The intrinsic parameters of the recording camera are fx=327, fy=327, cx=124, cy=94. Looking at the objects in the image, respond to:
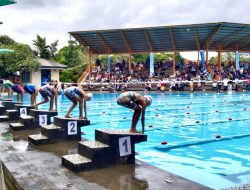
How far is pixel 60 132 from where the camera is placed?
7.01 metres

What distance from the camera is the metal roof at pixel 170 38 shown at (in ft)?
89.4

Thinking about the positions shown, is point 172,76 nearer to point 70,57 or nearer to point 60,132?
point 70,57

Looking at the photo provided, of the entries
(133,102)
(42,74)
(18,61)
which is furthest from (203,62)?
(133,102)

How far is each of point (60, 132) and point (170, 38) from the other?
23476 mm

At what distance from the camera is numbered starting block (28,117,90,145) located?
6902 mm

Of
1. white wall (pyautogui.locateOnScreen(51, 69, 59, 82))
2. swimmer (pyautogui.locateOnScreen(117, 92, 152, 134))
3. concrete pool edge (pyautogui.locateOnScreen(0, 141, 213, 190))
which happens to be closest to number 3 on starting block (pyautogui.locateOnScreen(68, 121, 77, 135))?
concrete pool edge (pyautogui.locateOnScreen(0, 141, 213, 190))

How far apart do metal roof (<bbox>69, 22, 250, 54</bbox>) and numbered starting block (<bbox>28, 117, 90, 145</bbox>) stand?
70.3ft

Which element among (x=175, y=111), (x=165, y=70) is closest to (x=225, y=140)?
(x=175, y=111)

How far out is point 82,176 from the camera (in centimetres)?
463

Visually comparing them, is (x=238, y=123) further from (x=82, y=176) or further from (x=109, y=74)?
(x=109, y=74)

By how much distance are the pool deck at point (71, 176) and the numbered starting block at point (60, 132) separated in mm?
850

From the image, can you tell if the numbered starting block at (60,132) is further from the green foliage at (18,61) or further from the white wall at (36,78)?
the white wall at (36,78)

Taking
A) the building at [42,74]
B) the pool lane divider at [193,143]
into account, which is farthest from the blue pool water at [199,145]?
the building at [42,74]

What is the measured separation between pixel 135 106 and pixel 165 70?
27.9 m
